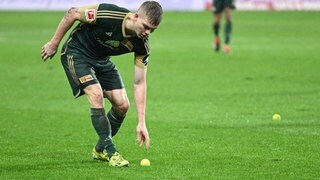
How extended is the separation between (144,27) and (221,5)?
17697 mm

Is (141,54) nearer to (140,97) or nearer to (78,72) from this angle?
(140,97)

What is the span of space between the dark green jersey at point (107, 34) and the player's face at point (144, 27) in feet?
1.09

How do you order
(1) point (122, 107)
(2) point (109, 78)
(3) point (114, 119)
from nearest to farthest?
(2) point (109, 78) < (1) point (122, 107) < (3) point (114, 119)

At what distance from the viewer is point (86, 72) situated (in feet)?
31.4

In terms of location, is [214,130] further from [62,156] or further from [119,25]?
[119,25]

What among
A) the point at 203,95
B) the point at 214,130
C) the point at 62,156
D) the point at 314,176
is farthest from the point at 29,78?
the point at 314,176

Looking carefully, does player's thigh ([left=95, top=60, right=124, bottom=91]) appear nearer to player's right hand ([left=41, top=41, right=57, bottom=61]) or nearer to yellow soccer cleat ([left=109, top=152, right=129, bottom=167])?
player's right hand ([left=41, top=41, right=57, bottom=61])

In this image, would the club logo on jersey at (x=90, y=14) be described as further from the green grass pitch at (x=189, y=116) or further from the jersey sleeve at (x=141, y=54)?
the green grass pitch at (x=189, y=116)

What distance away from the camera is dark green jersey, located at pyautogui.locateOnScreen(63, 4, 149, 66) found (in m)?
9.23

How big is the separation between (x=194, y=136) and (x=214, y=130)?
2.15ft

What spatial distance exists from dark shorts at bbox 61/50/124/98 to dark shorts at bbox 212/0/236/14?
1618 centimetres

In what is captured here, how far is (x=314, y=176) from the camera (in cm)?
886

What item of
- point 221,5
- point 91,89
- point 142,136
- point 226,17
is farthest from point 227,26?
point 142,136

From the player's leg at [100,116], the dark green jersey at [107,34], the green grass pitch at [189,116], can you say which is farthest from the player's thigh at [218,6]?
the player's leg at [100,116]
